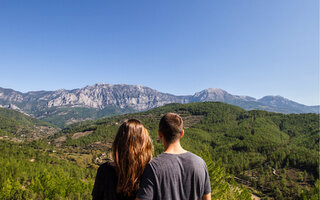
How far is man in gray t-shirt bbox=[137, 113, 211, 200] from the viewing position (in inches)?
129

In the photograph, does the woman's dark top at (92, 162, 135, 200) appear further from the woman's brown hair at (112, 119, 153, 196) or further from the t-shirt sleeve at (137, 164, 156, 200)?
the t-shirt sleeve at (137, 164, 156, 200)

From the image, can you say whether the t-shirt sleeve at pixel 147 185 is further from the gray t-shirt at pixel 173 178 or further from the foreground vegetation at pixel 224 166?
the foreground vegetation at pixel 224 166

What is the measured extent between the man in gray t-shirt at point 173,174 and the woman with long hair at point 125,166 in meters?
0.32

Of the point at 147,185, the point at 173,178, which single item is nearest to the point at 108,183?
the point at 147,185

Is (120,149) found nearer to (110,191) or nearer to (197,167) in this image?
(110,191)

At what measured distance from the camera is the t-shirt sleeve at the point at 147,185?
3.25 m

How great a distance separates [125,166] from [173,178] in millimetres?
1034

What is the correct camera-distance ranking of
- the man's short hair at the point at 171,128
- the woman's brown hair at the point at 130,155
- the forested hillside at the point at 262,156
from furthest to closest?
the forested hillside at the point at 262,156 → the man's short hair at the point at 171,128 → the woman's brown hair at the point at 130,155

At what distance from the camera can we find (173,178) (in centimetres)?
345

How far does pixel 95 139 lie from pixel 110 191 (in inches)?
8174

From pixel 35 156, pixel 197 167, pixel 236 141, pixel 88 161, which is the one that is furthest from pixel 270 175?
pixel 35 156

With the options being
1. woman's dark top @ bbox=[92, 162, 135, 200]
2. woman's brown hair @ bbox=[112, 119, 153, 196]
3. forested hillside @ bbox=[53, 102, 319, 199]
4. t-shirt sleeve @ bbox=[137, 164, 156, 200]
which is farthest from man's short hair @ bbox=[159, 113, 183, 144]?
forested hillside @ bbox=[53, 102, 319, 199]

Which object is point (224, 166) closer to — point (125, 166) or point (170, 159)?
point (170, 159)

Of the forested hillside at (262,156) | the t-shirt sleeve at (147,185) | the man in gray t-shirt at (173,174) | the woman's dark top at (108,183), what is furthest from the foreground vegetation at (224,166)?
the t-shirt sleeve at (147,185)
